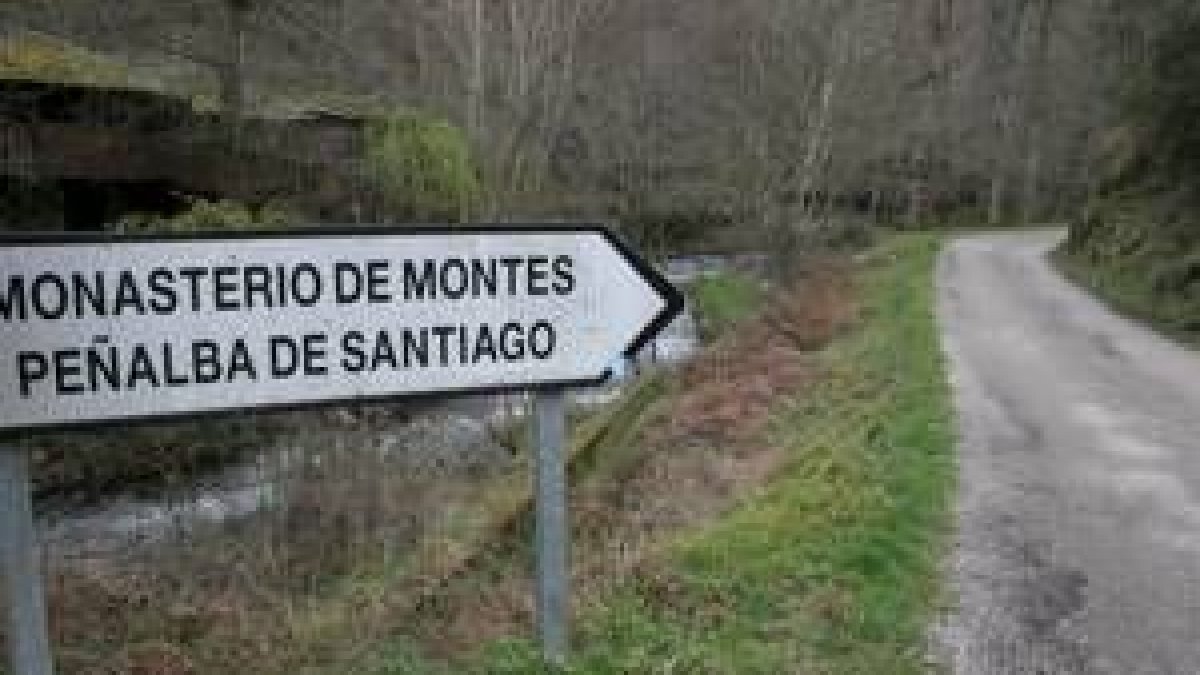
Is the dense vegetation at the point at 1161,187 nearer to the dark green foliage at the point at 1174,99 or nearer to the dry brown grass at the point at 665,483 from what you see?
the dark green foliage at the point at 1174,99

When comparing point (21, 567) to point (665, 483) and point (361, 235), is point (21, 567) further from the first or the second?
point (665, 483)

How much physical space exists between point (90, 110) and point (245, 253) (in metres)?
19.2

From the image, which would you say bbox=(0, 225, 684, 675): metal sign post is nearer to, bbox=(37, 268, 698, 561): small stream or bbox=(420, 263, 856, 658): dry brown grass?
bbox=(420, 263, 856, 658): dry brown grass

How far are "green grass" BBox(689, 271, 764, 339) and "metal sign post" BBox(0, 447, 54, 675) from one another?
71.9ft

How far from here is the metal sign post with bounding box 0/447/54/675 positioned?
411 centimetres

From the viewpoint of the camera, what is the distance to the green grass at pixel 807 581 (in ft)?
20.0

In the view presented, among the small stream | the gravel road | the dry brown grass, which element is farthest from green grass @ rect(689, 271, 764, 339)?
the small stream

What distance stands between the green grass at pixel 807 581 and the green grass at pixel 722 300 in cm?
1414

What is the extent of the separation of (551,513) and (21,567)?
1.81 m

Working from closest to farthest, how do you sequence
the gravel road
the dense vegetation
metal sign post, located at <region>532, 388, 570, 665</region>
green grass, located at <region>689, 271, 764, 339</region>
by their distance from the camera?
1. metal sign post, located at <region>532, 388, 570, 665</region>
2. the gravel road
3. the dense vegetation
4. green grass, located at <region>689, 271, 764, 339</region>

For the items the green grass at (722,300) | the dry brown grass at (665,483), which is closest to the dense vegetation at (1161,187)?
the green grass at (722,300)

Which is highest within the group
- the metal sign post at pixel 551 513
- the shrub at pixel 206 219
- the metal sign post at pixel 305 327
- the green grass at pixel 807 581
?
the metal sign post at pixel 305 327

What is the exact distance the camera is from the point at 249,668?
7.23 m

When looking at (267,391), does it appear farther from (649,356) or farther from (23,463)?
(649,356)
